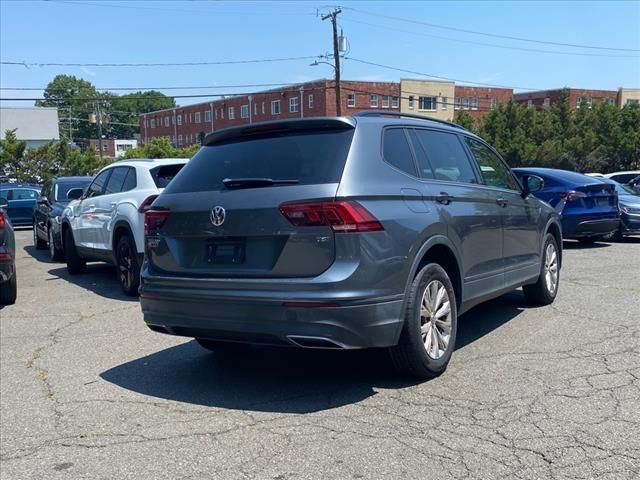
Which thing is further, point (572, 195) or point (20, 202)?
point (20, 202)

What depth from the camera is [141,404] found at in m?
4.79

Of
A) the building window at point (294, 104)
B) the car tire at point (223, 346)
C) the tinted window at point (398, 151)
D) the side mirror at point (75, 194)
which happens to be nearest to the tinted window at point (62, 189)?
the side mirror at point (75, 194)

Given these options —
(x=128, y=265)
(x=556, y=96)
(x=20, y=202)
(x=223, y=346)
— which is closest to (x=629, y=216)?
(x=128, y=265)

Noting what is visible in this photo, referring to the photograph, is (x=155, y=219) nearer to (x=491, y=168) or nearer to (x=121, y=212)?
(x=491, y=168)

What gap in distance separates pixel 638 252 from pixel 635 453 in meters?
9.92

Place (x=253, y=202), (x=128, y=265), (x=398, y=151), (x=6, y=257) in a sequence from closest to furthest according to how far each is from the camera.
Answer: (x=253, y=202)
(x=398, y=151)
(x=6, y=257)
(x=128, y=265)

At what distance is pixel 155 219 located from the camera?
16.9ft

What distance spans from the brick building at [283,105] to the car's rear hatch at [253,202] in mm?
42624

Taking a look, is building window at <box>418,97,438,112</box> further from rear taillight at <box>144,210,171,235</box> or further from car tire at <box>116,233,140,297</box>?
rear taillight at <box>144,210,171,235</box>

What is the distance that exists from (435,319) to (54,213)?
960cm

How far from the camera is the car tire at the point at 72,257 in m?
11.0

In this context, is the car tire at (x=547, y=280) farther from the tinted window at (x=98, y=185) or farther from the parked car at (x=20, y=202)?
the parked car at (x=20, y=202)

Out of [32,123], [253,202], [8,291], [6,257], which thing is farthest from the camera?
[32,123]

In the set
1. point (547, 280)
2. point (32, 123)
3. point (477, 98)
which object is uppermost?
point (477, 98)
